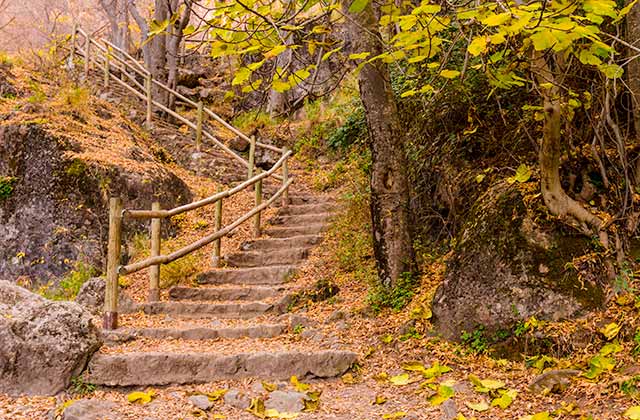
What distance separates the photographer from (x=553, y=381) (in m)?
3.36

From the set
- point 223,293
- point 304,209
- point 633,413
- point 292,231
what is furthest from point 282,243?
point 633,413

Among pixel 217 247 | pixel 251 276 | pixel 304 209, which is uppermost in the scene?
pixel 304 209

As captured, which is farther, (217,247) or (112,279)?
(217,247)

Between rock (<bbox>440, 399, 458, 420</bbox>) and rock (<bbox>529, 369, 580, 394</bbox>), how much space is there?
493 mm

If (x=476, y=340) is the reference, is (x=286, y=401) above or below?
below

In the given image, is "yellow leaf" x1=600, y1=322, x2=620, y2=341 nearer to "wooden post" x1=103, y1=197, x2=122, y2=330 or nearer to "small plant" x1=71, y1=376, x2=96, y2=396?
"small plant" x1=71, y1=376, x2=96, y2=396

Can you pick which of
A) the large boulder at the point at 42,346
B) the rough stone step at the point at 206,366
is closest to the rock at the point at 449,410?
the rough stone step at the point at 206,366

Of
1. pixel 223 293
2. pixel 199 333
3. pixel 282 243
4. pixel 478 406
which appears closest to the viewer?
pixel 478 406

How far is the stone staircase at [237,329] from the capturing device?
4.09m

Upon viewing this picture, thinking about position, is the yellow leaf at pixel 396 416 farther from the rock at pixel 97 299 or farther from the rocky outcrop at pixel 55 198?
the rocky outcrop at pixel 55 198

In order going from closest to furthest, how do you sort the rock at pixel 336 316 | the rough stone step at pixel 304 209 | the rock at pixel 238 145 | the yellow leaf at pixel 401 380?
the yellow leaf at pixel 401 380, the rock at pixel 336 316, the rough stone step at pixel 304 209, the rock at pixel 238 145

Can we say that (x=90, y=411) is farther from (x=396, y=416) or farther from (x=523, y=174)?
(x=523, y=174)

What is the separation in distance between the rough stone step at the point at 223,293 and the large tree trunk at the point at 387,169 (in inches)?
64.8

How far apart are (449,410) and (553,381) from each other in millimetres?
665
